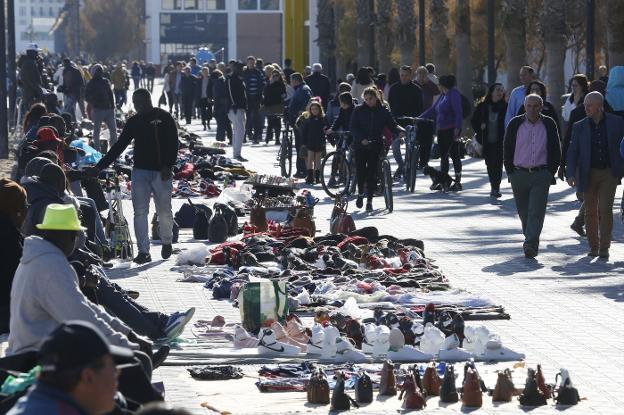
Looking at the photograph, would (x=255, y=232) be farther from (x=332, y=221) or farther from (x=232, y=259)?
(x=232, y=259)

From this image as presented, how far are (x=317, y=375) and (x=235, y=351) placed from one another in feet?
5.28

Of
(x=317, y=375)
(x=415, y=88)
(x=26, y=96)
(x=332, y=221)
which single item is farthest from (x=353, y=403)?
(x=26, y=96)

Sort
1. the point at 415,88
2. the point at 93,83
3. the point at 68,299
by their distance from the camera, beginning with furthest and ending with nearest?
the point at 93,83
the point at 415,88
the point at 68,299

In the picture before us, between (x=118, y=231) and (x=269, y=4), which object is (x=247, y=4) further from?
(x=118, y=231)

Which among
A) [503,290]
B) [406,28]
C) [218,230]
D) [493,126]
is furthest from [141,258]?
[406,28]

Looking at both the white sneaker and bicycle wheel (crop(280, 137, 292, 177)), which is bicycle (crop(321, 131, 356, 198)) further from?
the white sneaker

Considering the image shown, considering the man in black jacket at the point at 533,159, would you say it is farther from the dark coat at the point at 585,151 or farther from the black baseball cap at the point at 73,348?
the black baseball cap at the point at 73,348

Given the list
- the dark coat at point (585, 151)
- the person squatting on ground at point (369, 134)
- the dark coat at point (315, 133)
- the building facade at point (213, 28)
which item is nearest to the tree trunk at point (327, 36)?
the dark coat at point (315, 133)

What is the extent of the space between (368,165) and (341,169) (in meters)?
2.77

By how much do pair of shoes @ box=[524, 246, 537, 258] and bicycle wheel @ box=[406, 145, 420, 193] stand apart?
24.8 ft

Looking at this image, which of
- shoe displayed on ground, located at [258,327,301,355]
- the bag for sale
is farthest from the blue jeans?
shoe displayed on ground, located at [258,327,301,355]

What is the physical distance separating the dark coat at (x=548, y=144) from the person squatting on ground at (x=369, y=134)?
4524 millimetres

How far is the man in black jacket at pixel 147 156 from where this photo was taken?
52.6ft

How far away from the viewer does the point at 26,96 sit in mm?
34188
